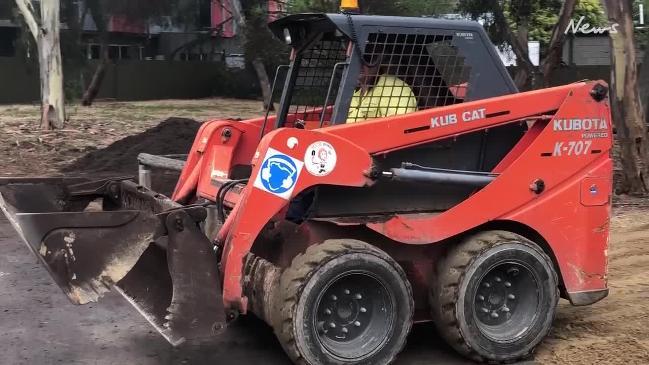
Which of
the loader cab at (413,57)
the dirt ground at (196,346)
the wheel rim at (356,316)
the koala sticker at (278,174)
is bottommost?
the dirt ground at (196,346)

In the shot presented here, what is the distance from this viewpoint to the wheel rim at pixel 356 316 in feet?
16.4

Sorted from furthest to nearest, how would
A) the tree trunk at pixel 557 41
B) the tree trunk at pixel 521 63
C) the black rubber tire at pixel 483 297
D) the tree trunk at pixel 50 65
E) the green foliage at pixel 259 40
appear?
1. the green foliage at pixel 259 40
2. the tree trunk at pixel 50 65
3. the tree trunk at pixel 521 63
4. the tree trunk at pixel 557 41
5. the black rubber tire at pixel 483 297

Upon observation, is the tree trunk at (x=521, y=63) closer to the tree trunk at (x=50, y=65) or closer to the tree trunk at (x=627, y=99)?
the tree trunk at (x=627, y=99)

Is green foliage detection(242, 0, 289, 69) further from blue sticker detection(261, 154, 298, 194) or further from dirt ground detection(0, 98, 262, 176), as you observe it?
blue sticker detection(261, 154, 298, 194)

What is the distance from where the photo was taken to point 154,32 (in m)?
48.2

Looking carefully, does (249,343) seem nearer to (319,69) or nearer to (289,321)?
(289,321)

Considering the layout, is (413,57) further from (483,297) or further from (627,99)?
(627,99)

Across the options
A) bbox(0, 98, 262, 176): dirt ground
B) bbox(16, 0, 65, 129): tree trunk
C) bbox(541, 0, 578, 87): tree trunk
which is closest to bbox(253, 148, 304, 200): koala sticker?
bbox(0, 98, 262, 176): dirt ground

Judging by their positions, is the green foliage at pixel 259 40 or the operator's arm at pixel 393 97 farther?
the green foliage at pixel 259 40

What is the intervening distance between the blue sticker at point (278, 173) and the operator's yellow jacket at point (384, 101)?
0.76 metres

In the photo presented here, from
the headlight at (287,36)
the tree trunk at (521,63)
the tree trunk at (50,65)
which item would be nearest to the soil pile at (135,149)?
the tree trunk at (50,65)

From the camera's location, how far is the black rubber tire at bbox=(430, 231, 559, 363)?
5.19m

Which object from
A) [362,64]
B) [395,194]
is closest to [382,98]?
[362,64]

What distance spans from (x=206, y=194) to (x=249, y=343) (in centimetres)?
122
